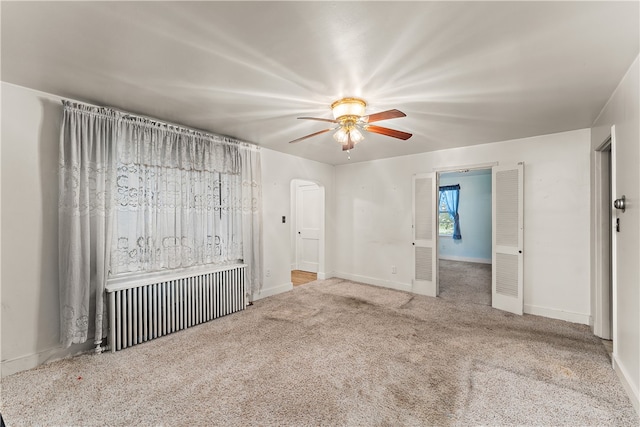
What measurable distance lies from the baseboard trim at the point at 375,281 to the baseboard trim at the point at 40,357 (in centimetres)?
403

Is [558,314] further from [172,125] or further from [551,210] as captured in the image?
Result: [172,125]

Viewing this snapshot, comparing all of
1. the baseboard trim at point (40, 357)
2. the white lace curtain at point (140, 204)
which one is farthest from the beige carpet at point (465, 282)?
the baseboard trim at point (40, 357)

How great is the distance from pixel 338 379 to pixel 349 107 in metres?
2.32

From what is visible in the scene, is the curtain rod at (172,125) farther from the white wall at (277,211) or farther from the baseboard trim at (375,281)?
the baseboard trim at (375,281)

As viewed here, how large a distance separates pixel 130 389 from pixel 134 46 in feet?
7.98

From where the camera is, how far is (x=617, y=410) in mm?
1870

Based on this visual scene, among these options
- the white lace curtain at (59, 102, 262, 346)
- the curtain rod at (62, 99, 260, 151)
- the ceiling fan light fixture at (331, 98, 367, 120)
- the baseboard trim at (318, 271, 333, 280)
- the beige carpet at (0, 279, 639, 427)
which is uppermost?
the curtain rod at (62, 99, 260, 151)

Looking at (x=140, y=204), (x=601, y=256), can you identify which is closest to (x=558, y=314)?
(x=601, y=256)

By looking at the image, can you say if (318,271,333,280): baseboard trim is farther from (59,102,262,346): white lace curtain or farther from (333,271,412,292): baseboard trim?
(59,102,262,346): white lace curtain

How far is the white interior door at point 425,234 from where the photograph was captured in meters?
4.56

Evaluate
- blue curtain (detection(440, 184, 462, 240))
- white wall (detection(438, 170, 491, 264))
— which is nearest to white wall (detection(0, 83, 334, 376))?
white wall (detection(438, 170, 491, 264))

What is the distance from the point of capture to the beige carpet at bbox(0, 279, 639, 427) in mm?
1826

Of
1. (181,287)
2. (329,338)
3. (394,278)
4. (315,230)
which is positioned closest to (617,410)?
(329,338)

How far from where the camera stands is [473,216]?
7.78 meters
